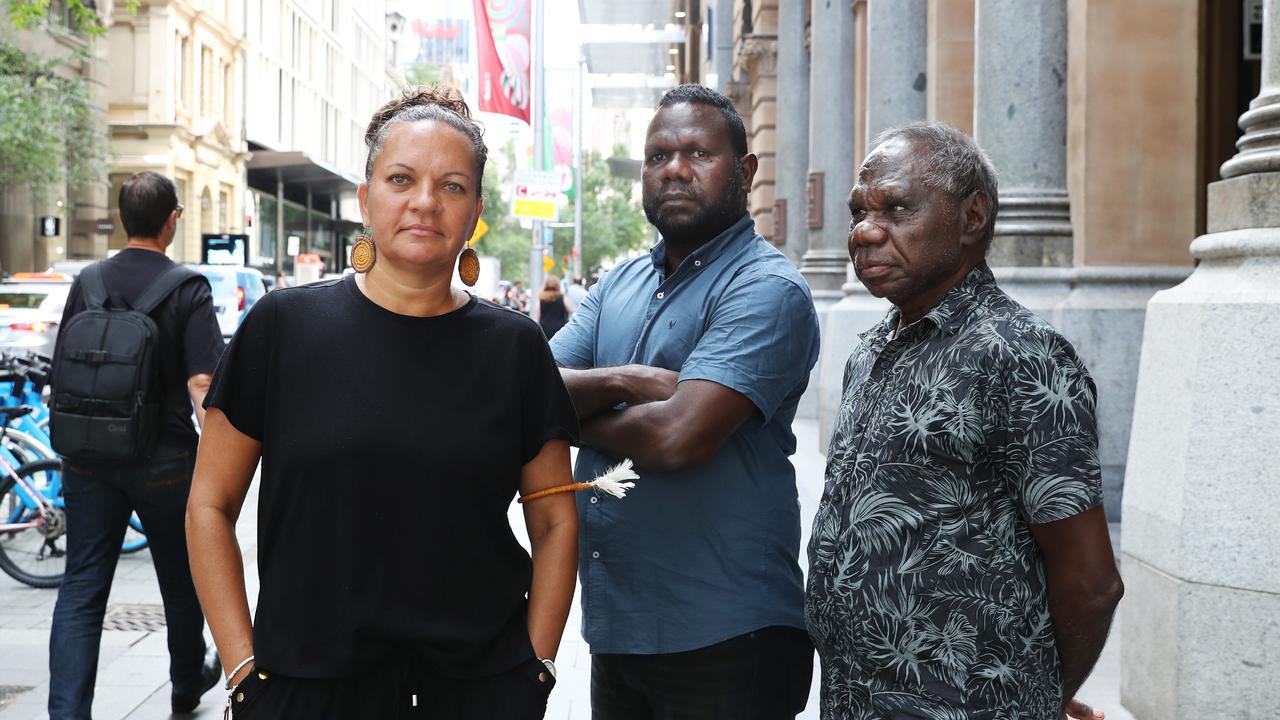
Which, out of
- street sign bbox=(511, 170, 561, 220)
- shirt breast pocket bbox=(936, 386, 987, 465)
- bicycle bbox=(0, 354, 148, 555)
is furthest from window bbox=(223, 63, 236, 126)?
Answer: shirt breast pocket bbox=(936, 386, 987, 465)

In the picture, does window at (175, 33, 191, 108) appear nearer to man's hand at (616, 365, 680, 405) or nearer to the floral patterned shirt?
man's hand at (616, 365, 680, 405)

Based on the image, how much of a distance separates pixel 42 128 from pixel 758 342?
3483cm

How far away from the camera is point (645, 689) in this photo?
9.81 feet

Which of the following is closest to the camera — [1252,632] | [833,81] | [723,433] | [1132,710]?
[723,433]

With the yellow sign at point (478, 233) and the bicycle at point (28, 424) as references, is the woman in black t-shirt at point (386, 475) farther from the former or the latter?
the bicycle at point (28, 424)

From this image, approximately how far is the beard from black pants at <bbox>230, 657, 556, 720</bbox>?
1048mm

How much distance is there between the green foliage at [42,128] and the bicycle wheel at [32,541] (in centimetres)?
2620

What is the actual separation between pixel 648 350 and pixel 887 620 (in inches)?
37.3

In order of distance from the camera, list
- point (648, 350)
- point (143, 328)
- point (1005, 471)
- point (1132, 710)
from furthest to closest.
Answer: point (143, 328) < point (1132, 710) < point (648, 350) < point (1005, 471)

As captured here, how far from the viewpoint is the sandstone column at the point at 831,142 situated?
51.0ft

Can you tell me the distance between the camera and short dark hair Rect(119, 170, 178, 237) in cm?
520

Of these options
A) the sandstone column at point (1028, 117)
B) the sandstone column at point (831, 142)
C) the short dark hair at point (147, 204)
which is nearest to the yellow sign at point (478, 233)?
the short dark hair at point (147, 204)

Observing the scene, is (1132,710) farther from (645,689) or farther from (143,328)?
(143,328)

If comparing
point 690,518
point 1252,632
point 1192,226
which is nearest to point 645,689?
point 690,518
